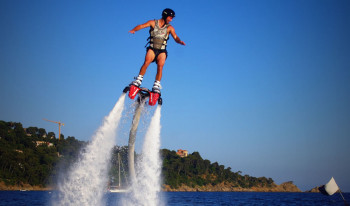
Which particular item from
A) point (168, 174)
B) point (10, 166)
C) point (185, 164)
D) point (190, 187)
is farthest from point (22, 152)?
point (190, 187)

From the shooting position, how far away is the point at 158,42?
12.0 m

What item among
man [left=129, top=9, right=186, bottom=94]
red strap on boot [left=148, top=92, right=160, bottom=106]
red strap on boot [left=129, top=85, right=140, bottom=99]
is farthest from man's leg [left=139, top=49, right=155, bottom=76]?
red strap on boot [left=148, top=92, right=160, bottom=106]

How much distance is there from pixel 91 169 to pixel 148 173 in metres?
2.18

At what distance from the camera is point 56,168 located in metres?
97.0

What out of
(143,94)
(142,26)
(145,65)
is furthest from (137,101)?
(142,26)

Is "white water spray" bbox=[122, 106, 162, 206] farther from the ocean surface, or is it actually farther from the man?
the ocean surface

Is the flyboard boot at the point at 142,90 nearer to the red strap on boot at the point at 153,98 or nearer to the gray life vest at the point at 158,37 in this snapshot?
the red strap on boot at the point at 153,98

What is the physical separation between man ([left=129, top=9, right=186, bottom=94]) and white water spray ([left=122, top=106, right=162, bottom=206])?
1.82 meters

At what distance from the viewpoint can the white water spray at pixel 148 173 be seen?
13469 mm

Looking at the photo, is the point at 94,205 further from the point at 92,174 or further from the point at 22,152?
the point at 22,152

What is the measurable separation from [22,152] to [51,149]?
8.26 metres

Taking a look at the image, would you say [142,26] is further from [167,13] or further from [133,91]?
[133,91]

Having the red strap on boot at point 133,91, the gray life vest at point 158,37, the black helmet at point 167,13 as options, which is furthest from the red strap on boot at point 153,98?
the black helmet at point 167,13

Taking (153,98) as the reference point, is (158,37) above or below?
above
